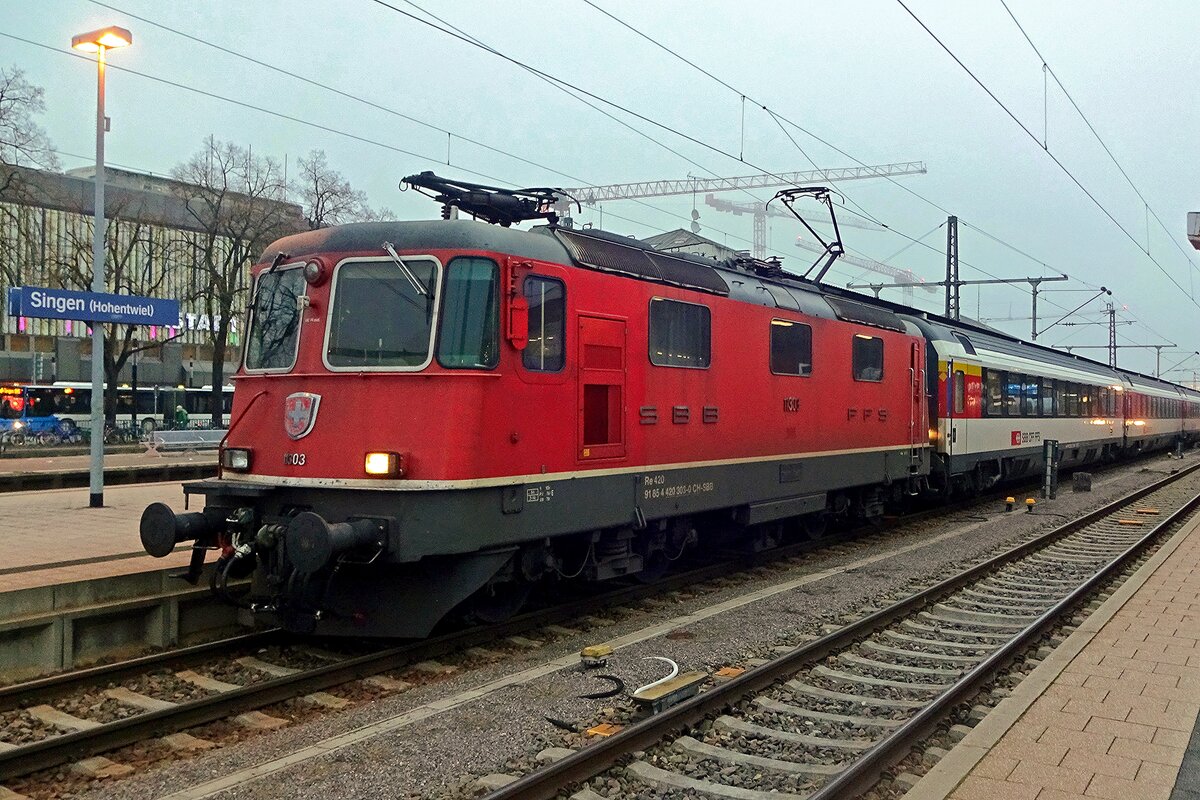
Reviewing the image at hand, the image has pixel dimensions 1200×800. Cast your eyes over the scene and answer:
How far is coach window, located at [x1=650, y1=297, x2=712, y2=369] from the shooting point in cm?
956

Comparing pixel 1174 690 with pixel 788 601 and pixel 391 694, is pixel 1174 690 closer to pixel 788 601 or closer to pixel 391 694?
pixel 788 601

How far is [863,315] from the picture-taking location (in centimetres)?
1438

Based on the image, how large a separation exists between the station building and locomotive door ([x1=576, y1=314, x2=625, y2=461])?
14.3m

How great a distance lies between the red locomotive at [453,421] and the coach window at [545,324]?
0.06 ft

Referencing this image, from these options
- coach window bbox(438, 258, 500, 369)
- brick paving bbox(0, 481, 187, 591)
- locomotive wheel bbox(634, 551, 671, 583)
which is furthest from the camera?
locomotive wheel bbox(634, 551, 671, 583)

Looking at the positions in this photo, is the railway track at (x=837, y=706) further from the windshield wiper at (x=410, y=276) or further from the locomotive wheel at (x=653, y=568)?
the windshield wiper at (x=410, y=276)

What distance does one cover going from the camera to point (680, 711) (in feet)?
20.0

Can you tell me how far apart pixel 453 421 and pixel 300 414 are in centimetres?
135

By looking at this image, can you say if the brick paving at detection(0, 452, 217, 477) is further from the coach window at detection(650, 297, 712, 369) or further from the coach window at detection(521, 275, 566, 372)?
the coach window at detection(521, 275, 566, 372)

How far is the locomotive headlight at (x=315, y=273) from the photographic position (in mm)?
7820

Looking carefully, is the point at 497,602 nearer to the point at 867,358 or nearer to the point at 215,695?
the point at 215,695

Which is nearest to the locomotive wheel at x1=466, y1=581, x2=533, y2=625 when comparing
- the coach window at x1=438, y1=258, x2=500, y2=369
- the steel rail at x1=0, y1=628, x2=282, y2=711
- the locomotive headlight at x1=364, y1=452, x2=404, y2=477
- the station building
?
the locomotive headlight at x1=364, y1=452, x2=404, y2=477

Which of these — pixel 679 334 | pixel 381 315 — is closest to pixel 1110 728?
pixel 679 334

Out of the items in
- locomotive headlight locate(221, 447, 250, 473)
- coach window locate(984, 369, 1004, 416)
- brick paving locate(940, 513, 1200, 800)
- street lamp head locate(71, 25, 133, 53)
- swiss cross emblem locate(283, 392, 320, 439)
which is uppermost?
street lamp head locate(71, 25, 133, 53)
